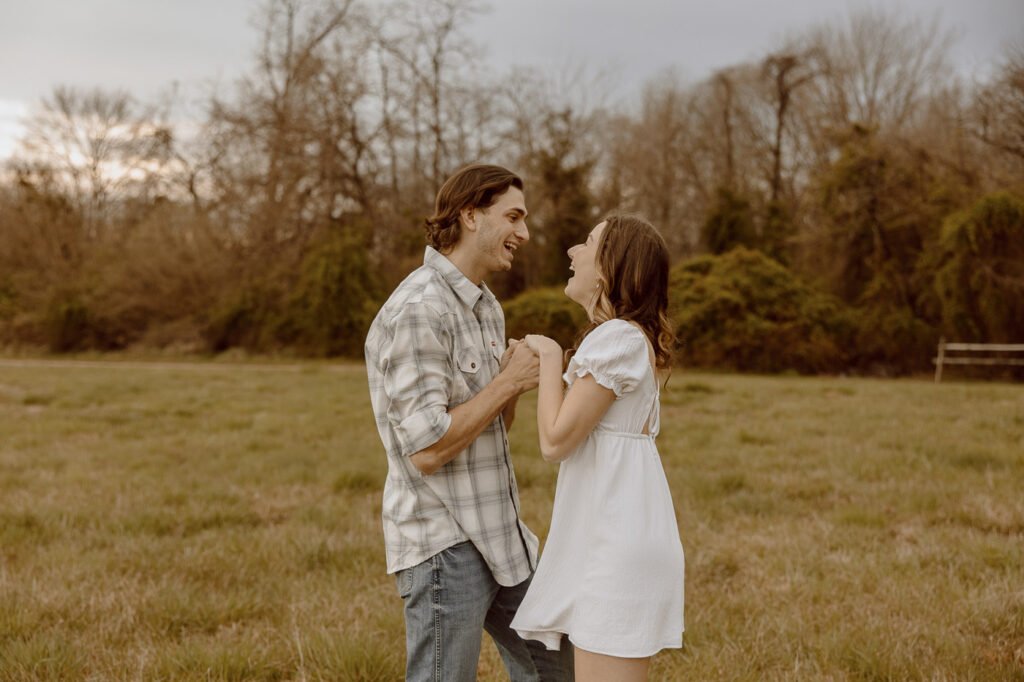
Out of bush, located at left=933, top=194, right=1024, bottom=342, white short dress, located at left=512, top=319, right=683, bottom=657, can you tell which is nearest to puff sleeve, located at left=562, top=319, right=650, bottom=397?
white short dress, located at left=512, top=319, right=683, bottom=657

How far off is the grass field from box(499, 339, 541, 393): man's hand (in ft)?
6.66

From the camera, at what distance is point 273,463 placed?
7898 mm

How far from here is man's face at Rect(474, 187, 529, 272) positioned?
7.73ft

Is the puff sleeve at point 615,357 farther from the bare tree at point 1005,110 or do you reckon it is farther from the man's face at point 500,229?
the bare tree at point 1005,110

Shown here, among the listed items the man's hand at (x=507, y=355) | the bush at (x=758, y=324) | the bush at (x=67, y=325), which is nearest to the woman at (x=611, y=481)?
the man's hand at (x=507, y=355)

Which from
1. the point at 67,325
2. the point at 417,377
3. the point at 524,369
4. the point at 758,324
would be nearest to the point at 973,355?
the point at 758,324

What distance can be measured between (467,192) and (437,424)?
715mm

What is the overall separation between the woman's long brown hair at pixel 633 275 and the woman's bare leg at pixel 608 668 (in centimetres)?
91

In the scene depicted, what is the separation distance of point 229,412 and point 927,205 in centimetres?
1928

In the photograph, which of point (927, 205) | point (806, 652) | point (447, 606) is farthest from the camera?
point (927, 205)

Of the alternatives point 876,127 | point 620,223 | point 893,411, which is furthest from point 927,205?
point 620,223

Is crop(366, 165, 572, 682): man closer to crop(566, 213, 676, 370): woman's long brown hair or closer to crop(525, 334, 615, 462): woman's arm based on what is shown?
crop(525, 334, 615, 462): woman's arm

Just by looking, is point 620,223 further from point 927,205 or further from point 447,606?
point 927,205

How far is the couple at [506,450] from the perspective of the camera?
6.98 feet
